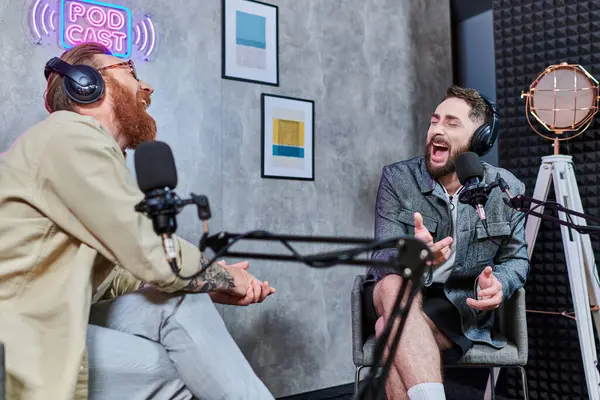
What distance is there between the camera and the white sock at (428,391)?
1853mm

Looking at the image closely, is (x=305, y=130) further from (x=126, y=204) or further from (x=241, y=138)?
(x=126, y=204)

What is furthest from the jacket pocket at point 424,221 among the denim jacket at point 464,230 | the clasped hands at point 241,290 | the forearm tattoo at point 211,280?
the forearm tattoo at point 211,280

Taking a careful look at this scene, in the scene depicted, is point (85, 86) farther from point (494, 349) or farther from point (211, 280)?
point (494, 349)

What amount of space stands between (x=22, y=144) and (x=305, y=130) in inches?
72.1

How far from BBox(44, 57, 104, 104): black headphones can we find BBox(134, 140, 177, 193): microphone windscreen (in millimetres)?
781

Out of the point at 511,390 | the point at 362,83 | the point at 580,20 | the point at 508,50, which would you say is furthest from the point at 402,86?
the point at 511,390

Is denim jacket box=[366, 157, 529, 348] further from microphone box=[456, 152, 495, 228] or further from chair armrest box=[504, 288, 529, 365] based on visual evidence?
microphone box=[456, 152, 495, 228]

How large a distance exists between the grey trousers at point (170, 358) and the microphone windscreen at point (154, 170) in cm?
51

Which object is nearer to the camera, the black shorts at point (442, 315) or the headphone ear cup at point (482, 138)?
the black shorts at point (442, 315)

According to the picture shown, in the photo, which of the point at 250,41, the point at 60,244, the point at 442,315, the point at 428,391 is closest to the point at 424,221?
the point at 442,315

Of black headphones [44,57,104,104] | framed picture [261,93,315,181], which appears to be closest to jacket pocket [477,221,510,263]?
framed picture [261,93,315,181]

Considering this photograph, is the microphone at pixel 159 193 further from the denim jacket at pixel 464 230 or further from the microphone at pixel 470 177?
the denim jacket at pixel 464 230

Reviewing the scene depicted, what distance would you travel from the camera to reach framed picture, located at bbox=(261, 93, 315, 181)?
2.92 meters

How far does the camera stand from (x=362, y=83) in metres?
3.32
